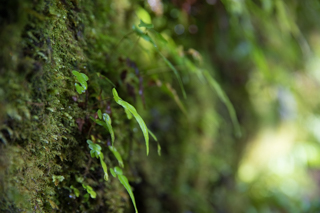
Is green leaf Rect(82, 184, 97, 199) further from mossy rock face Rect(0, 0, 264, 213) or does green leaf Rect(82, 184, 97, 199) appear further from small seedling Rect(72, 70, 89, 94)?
small seedling Rect(72, 70, 89, 94)

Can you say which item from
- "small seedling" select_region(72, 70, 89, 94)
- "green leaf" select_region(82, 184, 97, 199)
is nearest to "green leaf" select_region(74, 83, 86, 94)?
"small seedling" select_region(72, 70, 89, 94)

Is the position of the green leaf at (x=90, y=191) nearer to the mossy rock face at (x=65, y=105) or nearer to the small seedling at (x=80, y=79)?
the mossy rock face at (x=65, y=105)

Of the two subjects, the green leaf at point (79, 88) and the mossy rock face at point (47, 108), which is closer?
the mossy rock face at point (47, 108)

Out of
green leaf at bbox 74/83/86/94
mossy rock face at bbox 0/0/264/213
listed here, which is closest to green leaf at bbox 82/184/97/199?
mossy rock face at bbox 0/0/264/213

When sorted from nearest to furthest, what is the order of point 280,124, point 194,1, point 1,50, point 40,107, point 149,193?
1. point 1,50
2. point 40,107
3. point 149,193
4. point 194,1
5. point 280,124

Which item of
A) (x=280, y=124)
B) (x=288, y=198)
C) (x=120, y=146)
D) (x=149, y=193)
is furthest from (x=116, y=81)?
(x=288, y=198)

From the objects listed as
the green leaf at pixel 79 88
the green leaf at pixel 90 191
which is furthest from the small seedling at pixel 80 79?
the green leaf at pixel 90 191

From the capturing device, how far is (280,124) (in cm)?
265

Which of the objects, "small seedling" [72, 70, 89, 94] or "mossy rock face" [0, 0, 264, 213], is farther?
"small seedling" [72, 70, 89, 94]

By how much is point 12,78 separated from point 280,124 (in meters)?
2.57

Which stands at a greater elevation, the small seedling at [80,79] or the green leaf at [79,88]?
the small seedling at [80,79]

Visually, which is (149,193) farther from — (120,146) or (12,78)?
(12,78)

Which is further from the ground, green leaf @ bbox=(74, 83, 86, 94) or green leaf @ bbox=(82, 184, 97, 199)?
green leaf @ bbox=(74, 83, 86, 94)

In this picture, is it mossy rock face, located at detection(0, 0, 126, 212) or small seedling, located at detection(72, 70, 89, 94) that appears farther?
small seedling, located at detection(72, 70, 89, 94)
